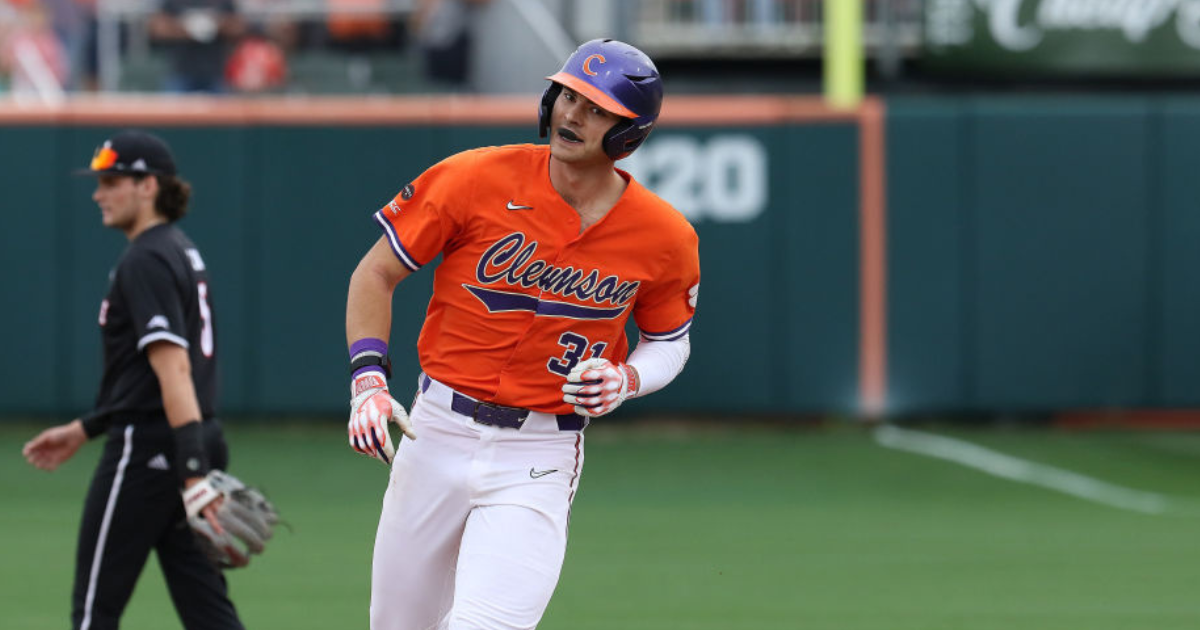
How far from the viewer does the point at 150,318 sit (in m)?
6.12

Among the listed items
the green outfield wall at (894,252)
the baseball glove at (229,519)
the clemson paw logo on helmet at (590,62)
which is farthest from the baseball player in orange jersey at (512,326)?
the green outfield wall at (894,252)

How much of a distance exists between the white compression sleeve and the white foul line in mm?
7276

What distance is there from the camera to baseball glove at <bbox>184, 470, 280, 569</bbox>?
19.9 feet

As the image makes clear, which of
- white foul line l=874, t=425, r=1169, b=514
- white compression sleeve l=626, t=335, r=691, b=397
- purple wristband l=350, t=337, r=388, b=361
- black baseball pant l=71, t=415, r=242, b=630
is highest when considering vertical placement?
purple wristband l=350, t=337, r=388, b=361

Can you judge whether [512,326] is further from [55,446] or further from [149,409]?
[55,446]

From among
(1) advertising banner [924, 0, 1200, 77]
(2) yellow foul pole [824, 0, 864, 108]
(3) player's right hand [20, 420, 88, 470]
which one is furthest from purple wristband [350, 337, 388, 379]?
(1) advertising banner [924, 0, 1200, 77]

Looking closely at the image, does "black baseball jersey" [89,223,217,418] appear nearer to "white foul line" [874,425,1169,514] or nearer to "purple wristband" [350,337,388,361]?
"purple wristband" [350,337,388,361]

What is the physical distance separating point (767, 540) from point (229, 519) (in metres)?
5.22

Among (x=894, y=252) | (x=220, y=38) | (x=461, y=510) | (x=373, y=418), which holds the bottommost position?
(x=894, y=252)

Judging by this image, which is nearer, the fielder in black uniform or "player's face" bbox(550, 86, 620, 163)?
"player's face" bbox(550, 86, 620, 163)

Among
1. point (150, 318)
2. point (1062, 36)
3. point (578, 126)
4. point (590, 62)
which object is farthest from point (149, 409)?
point (1062, 36)

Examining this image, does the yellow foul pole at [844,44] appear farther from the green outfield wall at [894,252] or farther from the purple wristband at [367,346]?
the purple wristband at [367,346]

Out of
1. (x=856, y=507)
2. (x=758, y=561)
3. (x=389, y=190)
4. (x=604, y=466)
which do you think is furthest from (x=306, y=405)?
(x=758, y=561)

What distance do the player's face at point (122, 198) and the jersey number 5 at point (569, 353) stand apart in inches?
72.6
